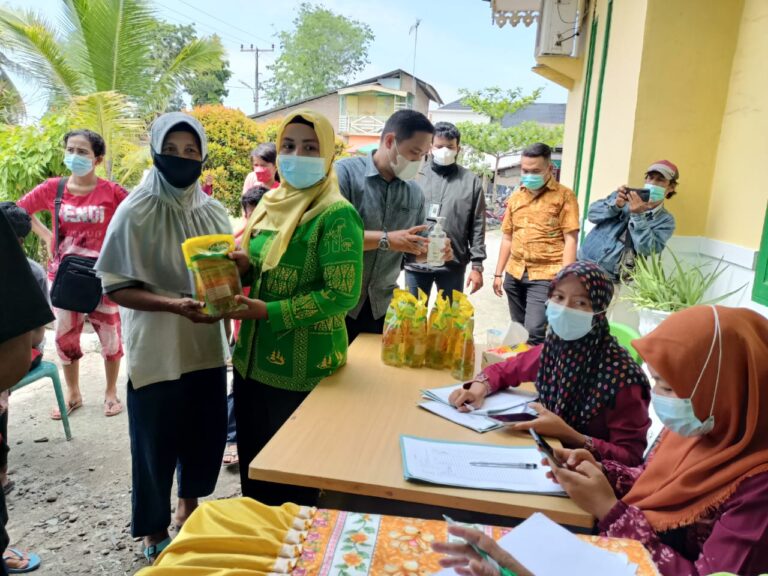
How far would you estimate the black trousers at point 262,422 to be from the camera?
197cm

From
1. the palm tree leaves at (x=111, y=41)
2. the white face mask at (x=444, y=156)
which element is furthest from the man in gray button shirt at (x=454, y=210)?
the palm tree leaves at (x=111, y=41)

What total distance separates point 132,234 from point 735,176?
3303 millimetres

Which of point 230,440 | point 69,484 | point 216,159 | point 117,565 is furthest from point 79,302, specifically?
point 216,159

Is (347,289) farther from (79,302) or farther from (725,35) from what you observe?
(725,35)

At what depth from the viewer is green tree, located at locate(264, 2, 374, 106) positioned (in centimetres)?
3023

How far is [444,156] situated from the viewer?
3.94 meters

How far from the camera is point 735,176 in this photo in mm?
3162

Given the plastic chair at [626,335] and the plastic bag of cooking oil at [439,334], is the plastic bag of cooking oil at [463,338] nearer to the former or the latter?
the plastic bag of cooking oil at [439,334]

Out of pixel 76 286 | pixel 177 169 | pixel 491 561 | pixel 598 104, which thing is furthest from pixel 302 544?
pixel 598 104

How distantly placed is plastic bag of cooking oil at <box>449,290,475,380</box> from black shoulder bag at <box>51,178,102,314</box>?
7.46ft

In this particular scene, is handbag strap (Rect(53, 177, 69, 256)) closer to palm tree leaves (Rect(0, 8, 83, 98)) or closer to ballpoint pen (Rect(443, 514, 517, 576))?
ballpoint pen (Rect(443, 514, 517, 576))

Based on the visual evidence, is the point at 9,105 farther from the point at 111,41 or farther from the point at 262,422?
the point at 262,422

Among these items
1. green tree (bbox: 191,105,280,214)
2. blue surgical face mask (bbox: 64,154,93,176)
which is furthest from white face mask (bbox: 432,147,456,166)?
green tree (bbox: 191,105,280,214)

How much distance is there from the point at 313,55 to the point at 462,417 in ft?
106
